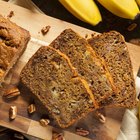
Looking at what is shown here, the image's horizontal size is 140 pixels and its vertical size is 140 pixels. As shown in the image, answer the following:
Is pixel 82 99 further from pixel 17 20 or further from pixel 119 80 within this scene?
pixel 17 20

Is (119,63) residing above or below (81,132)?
above

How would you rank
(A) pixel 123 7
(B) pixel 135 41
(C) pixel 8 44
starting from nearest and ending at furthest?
1. (C) pixel 8 44
2. (A) pixel 123 7
3. (B) pixel 135 41

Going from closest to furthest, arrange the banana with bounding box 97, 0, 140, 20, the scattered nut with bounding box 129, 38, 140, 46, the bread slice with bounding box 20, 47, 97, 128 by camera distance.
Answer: the bread slice with bounding box 20, 47, 97, 128, the banana with bounding box 97, 0, 140, 20, the scattered nut with bounding box 129, 38, 140, 46

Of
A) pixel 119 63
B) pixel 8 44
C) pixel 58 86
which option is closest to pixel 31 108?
pixel 58 86

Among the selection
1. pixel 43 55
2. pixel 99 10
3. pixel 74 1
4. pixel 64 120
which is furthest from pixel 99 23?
pixel 64 120

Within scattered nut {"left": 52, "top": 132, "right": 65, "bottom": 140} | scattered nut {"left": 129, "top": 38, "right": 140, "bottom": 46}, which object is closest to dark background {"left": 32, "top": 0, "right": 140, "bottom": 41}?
scattered nut {"left": 129, "top": 38, "right": 140, "bottom": 46}

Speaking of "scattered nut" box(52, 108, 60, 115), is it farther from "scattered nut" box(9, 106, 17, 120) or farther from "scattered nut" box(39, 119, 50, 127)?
"scattered nut" box(9, 106, 17, 120)

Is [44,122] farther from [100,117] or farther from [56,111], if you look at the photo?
[100,117]
